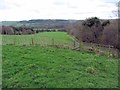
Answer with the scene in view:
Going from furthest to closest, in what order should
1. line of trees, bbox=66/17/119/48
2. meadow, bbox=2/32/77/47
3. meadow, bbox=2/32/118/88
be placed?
1. line of trees, bbox=66/17/119/48
2. meadow, bbox=2/32/77/47
3. meadow, bbox=2/32/118/88

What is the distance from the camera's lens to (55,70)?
43.5 ft

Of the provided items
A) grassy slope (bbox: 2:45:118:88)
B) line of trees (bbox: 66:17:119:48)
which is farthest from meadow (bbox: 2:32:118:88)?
line of trees (bbox: 66:17:119:48)

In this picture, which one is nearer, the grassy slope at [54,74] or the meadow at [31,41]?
the grassy slope at [54,74]

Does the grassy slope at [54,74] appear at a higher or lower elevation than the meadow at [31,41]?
lower

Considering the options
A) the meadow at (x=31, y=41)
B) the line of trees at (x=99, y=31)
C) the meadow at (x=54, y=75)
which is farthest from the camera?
the line of trees at (x=99, y=31)

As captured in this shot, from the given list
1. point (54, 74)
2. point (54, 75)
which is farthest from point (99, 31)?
point (54, 75)

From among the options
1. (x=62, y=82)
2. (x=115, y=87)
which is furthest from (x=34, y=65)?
(x=115, y=87)

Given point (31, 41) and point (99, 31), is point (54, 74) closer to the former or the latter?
point (31, 41)

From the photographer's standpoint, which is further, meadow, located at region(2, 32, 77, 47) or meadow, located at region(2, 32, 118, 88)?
meadow, located at region(2, 32, 77, 47)

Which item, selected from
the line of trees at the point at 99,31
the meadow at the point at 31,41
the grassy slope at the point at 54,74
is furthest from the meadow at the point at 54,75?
the line of trees at the point at 99,31

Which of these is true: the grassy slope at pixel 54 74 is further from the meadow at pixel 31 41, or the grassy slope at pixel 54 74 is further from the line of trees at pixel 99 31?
the line of trees at pixel 99 31

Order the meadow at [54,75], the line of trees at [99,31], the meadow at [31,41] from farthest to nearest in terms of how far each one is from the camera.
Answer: the line of trees at [99,31], the meadow at [31,41], the meadow at [54,75]

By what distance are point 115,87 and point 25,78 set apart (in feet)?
13.7

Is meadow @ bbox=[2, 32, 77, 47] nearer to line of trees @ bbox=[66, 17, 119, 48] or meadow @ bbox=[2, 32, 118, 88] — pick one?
line of trees @ bbox=[66, 17, 119, 48]
